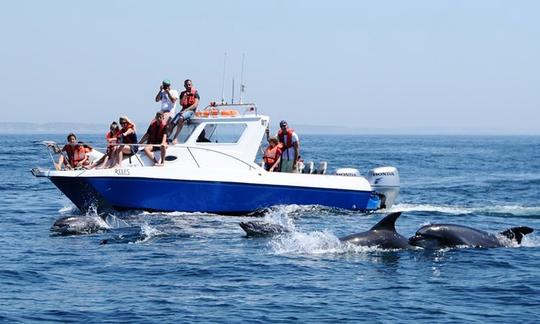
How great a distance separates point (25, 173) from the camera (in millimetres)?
48219

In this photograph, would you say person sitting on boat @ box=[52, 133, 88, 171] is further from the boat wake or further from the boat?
the boat wake

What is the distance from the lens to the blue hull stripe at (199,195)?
24.5 m

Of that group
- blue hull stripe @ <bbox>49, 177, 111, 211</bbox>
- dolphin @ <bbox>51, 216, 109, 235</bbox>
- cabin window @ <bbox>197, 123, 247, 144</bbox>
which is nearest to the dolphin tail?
cabin window @ <bbox>197, 123, 247, 144</bbox>

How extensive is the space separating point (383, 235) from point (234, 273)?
12.4 feet

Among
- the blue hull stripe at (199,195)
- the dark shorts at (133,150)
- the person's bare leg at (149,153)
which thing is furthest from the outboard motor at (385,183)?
the dark shorts at (133,150)

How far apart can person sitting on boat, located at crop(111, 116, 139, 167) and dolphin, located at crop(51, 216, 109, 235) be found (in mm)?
2921

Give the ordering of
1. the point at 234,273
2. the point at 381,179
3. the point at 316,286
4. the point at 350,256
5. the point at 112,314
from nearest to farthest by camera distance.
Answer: the point at 112,314
the point at 316,286
the point at 234,273
the point at 350,256
the point at 381,179

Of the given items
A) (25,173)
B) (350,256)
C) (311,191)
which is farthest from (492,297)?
(25,173)

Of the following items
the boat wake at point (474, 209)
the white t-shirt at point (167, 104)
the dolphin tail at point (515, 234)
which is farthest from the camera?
the boat wake at point (474, 209)

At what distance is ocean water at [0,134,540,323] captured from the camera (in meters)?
14.0

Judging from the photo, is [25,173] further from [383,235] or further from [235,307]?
[235,307]

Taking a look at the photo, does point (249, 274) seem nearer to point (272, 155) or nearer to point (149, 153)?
point (149, 153)

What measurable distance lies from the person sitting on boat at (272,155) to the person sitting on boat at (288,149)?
37 centimetres

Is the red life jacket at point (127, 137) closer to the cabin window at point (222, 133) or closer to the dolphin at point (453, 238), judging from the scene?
the cabin window at point (222, 133)
